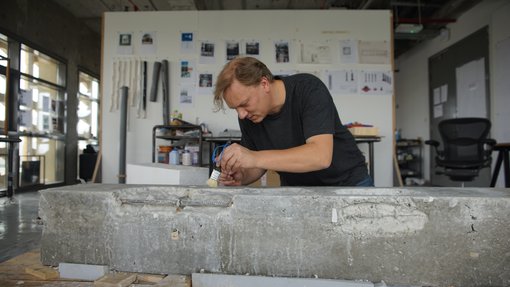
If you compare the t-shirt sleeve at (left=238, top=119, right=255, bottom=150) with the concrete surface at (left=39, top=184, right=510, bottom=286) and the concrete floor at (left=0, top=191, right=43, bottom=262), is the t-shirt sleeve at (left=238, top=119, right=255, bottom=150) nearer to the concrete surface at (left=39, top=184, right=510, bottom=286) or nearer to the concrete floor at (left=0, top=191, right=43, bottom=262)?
the concrete surface at (left=39, top=184, right=510, bottom=286)

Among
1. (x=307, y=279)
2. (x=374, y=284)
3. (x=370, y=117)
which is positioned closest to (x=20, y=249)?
(x=307, y=279)

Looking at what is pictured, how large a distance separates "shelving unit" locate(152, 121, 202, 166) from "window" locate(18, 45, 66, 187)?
3080 millimetres

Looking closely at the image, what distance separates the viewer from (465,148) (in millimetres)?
3916

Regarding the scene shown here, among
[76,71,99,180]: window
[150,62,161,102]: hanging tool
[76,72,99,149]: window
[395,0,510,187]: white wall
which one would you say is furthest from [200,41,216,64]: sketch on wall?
[76,72,99,149]: window

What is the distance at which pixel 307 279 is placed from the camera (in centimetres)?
91

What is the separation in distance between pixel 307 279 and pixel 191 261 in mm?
355

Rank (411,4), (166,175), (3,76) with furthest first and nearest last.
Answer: (411,4), (3,76), (166,175)

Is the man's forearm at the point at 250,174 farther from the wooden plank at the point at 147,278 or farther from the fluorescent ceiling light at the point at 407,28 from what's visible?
the fluorescent ceiling light at the point at 407,28

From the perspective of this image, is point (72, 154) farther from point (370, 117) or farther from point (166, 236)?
point (166, 236)

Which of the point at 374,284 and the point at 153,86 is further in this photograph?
the point at 153,86

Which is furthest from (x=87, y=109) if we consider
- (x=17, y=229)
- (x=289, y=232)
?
(x=289, y=232)

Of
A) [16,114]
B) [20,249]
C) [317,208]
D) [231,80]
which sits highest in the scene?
[16,114]

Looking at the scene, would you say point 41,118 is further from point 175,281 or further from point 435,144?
point 435,144

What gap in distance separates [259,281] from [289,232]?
165 millimetres
